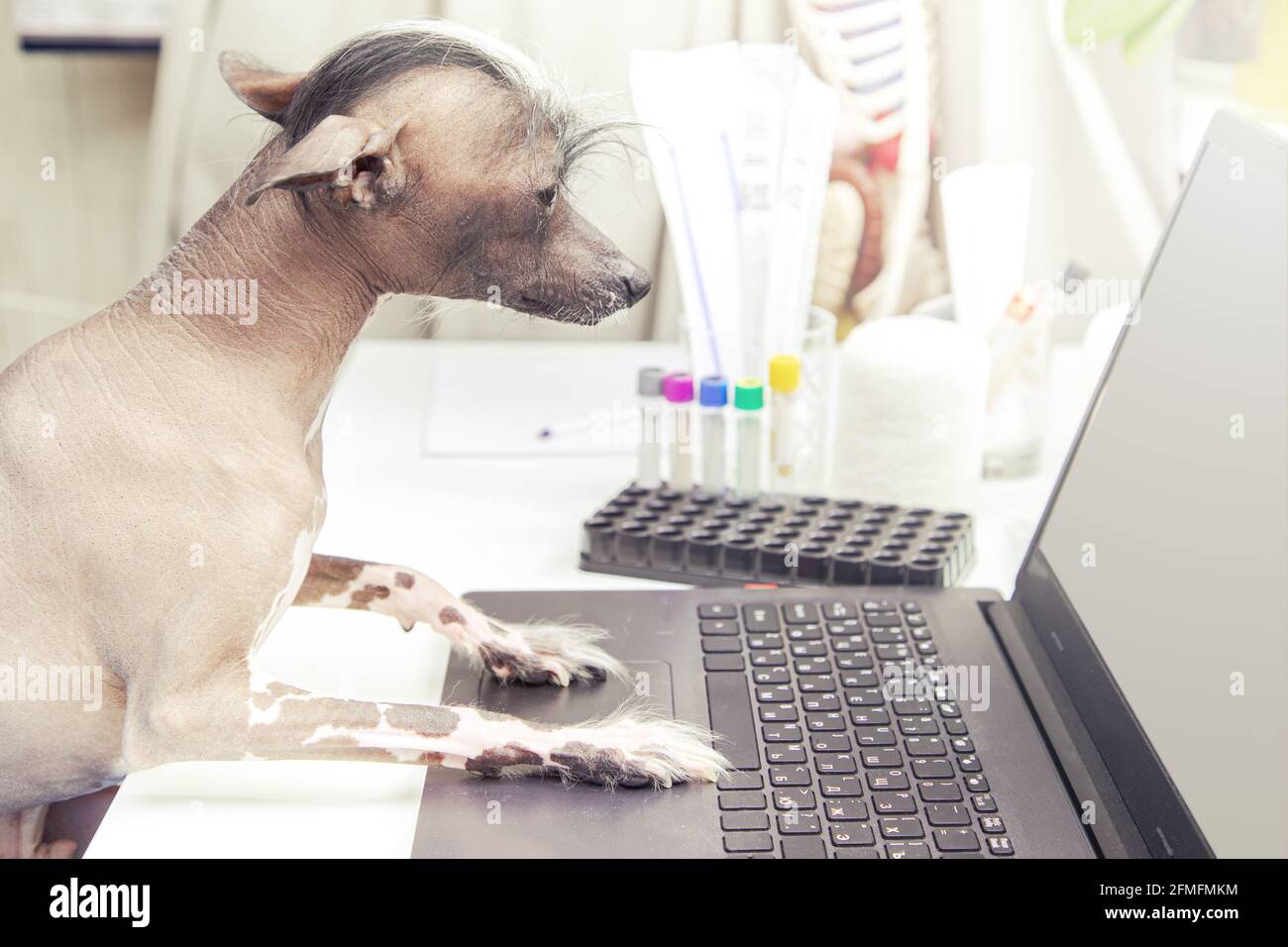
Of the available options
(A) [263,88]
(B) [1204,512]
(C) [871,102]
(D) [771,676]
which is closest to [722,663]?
(D) [771,676]

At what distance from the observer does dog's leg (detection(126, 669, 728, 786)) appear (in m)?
0.61

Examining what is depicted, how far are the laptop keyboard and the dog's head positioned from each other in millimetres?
240

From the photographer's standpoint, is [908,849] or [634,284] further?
[634,284]

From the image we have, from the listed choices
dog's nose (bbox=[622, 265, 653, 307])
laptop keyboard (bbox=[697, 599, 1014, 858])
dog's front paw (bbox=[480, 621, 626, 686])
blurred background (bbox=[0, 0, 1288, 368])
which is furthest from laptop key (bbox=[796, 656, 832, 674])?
blurred background (bbox=[0, 0, 1288, 368])

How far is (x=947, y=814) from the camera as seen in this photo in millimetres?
623

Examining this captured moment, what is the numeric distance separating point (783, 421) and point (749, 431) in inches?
2.2

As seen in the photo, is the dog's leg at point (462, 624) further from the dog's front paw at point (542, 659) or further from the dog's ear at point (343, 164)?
the dog's ear at point (343, 164)

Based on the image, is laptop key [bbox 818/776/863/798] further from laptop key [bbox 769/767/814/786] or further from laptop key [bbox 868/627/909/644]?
laptop key [bbox 868/627/909/644]

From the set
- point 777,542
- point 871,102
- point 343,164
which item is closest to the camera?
point 343,164

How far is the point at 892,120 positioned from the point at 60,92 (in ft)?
3.76

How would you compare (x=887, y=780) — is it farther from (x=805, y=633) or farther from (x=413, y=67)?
(x=413, y=67)
